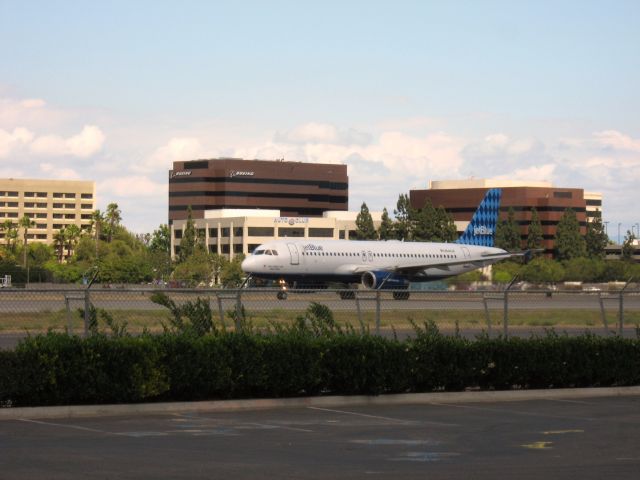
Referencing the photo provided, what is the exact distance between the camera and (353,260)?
234ft

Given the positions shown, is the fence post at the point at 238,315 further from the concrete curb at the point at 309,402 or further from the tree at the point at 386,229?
the tree at the point at 386,229

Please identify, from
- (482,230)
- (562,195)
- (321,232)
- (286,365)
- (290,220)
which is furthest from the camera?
(562,195)

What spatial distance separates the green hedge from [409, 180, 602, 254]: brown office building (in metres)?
150

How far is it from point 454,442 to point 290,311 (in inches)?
373

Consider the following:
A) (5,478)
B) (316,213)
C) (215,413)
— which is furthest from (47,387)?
(316,213)

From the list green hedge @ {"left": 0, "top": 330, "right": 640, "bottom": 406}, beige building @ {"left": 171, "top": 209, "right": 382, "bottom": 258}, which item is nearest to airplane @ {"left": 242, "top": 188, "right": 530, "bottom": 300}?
green hedge @ {"left": 0, "top": 330, "right": 640, "bottom": 406}

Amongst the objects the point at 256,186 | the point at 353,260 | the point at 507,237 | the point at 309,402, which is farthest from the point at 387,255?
the point at 256,186

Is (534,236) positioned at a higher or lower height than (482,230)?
lower

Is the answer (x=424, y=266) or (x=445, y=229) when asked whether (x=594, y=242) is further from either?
(x=424, y=266)

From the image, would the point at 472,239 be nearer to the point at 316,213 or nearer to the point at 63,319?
the point at 316,213

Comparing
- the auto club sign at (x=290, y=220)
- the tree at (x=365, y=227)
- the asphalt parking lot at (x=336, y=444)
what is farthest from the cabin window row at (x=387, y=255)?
the auto club sign at (x=290, y=220)

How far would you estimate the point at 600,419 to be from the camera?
56.7 ft

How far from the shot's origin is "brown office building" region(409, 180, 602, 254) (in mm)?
177875

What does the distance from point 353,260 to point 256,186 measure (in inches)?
4559
